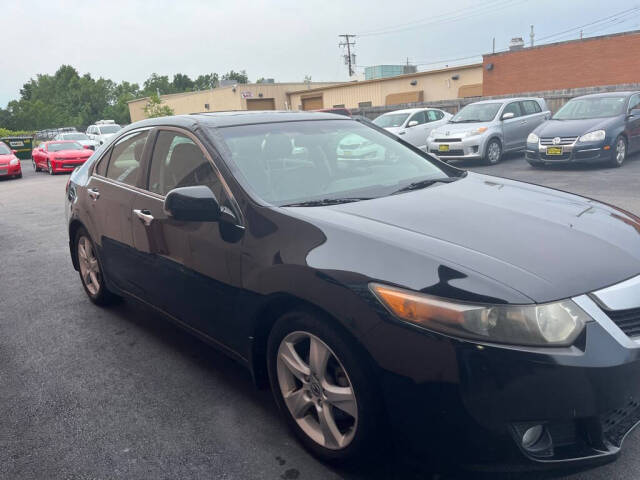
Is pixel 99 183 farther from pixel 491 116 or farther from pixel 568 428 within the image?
pixel 491 116

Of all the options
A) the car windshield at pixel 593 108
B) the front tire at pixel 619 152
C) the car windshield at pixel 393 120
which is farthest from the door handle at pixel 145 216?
the car windshield at pixel 393 120

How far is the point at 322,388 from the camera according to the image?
102 inches

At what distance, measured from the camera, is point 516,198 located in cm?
320

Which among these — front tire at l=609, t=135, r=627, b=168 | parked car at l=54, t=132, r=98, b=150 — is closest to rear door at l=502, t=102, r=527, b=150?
front tire at l=609, t=135, r=627, b=168

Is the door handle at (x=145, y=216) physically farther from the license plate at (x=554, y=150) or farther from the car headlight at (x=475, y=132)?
the car headlight at (x=475, y=132)

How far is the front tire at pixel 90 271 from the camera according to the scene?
4828 mm

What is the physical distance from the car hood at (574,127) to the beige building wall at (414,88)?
69.6ft

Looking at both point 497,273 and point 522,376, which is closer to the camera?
point 522,376

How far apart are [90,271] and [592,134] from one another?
34.9 feet

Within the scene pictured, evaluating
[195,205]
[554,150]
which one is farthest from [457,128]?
[195,205]

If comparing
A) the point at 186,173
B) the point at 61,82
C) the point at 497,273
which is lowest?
the point at 497,273

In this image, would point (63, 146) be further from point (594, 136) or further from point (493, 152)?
point (594, 136)

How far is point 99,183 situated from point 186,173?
133 cm

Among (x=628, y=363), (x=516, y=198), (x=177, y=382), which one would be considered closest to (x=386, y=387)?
(x=628, y=363)
